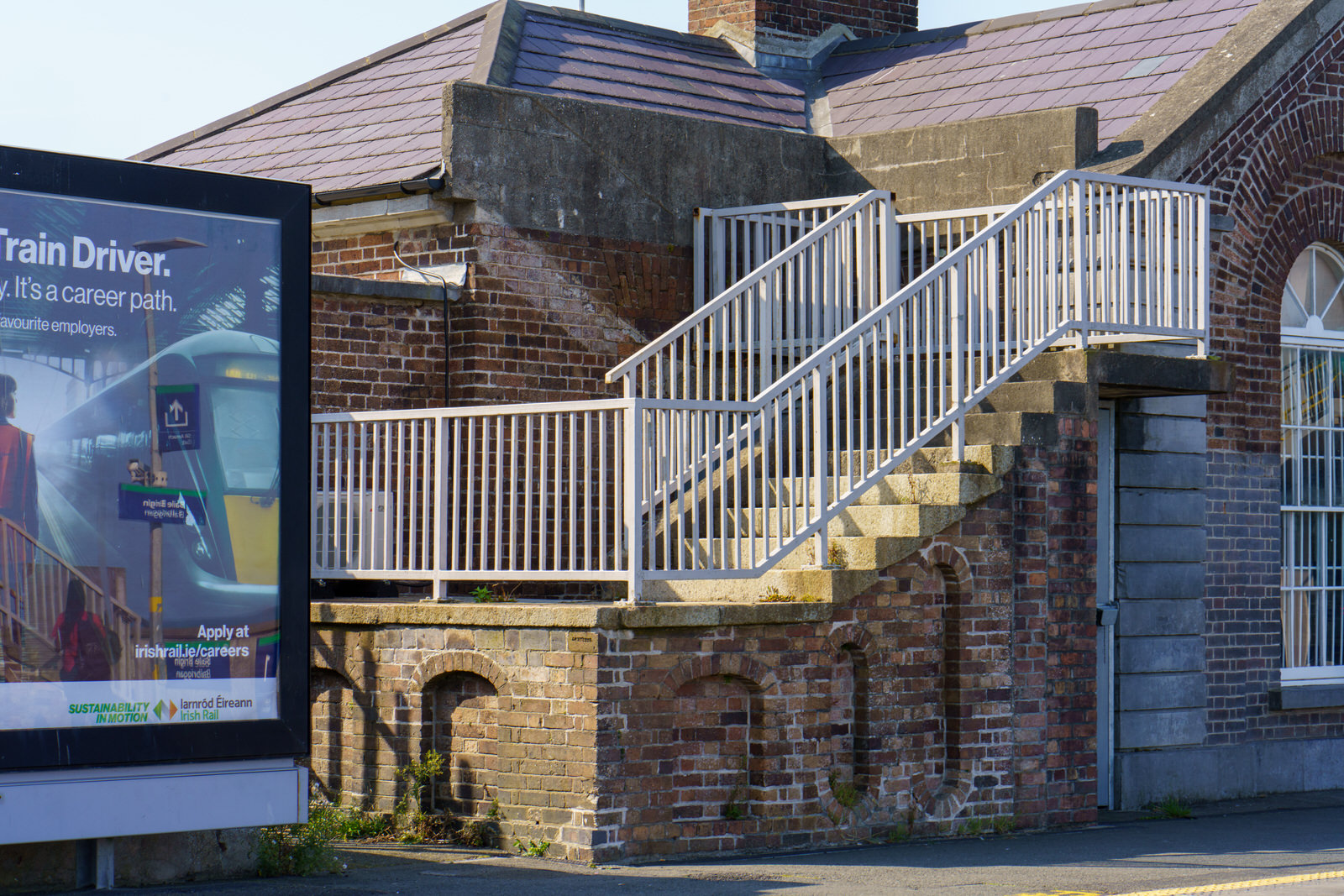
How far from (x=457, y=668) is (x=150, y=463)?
7.75ft

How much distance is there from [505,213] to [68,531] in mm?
5023

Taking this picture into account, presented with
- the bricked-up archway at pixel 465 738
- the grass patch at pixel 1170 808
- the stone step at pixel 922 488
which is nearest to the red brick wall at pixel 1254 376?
the grass patch at pixel 1170 808

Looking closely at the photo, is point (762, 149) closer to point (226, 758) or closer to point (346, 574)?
point (346, 574)

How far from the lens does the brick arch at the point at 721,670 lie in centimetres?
930

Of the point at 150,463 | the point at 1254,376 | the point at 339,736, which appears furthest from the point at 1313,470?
the point at 150,463

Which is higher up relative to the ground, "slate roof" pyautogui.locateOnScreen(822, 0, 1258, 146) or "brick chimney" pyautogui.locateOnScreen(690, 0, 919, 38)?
"brick chimney" pyautogui.locateOnScreen(690, 0, 919, 38)

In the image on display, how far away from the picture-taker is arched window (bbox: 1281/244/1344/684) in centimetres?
1420

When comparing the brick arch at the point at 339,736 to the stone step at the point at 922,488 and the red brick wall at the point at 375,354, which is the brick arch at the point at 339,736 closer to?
the red brick wall at the point at 375,354

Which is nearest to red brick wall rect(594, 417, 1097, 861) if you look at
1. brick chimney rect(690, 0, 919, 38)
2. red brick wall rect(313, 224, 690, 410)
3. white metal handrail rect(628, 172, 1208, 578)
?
white metal handrail rect(628, 172, 1208, 578)

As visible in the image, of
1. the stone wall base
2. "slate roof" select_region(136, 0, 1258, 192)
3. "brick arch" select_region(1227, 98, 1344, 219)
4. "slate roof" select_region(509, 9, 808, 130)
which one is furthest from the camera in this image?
"slate roof" select_region(509, 9, 808, 130)

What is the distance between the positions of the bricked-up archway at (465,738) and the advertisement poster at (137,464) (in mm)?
1610

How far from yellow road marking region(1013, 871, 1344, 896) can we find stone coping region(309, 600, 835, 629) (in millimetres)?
2021

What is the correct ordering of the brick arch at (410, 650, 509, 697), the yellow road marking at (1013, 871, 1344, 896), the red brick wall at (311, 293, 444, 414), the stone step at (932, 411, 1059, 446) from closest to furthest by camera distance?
the yellow road marking at (1013, 871, 1344, 896) < the brick arch at (410, 650, 509, 697) < the stone step at (932, 411, 1059, 446) < the red brick wall at (311, 293, 444, 414)

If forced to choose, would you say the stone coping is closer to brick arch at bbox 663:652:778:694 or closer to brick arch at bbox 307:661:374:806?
brick arch at bbox 663:652:778:694
